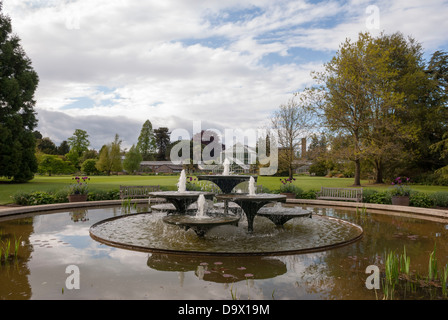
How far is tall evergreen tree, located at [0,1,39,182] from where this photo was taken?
1121 inches

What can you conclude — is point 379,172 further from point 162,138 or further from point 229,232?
point 162,138

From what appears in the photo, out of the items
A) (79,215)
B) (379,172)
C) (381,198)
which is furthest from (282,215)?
(379,172)

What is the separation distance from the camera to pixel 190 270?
17.7 feet

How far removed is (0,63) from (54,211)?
25.7m

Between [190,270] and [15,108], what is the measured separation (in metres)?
33.1

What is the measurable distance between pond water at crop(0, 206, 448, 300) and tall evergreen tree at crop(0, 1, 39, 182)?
25.2 meters

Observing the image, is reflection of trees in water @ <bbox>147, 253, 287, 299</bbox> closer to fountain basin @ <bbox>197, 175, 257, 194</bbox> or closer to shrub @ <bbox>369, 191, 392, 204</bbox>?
fountain basin @ <bbox>197, 175, 257, 194</bbox>

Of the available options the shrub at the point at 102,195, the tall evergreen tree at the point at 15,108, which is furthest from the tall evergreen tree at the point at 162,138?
the shrub at the point at 102,195

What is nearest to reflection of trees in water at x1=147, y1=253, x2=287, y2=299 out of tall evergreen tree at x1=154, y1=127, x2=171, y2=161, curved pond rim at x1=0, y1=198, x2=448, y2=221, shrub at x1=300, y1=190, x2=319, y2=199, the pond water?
the pond water

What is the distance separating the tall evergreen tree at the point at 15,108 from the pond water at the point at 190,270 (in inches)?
992

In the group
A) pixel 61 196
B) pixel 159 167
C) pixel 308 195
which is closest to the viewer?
pixel 61 196

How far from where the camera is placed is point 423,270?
214 inches

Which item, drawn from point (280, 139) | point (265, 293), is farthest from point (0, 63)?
point (265, 293)
